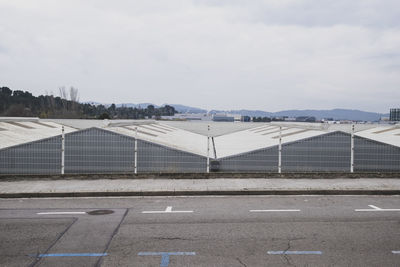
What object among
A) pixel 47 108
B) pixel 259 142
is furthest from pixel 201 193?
pixel 47 108

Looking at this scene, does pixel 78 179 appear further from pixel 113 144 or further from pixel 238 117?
pixel 238 117

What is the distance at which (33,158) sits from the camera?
43.9 feet

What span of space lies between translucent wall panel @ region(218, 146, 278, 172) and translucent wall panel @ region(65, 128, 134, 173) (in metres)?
4.00

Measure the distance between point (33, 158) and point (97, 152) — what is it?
2.31m

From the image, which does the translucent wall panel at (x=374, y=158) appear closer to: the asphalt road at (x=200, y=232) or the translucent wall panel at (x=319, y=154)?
the translucent wall panel at (x=319, y=154)

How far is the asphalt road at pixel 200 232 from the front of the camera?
5676 mm

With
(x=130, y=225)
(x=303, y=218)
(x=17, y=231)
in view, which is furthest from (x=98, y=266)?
(x=303, y=218)

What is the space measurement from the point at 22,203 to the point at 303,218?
7.27 metres

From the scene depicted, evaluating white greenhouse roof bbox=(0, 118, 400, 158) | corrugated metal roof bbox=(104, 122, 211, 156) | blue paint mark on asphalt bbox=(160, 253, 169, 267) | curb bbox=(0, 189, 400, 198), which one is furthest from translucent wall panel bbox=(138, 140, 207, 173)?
blue paint mark on asphalt bbox=(160, 253, 169, 267)

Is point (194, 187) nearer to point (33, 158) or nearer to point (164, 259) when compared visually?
point (164, 259)

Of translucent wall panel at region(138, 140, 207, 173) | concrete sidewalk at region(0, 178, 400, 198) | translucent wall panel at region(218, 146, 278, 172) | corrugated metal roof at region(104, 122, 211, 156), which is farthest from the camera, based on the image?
corrugated metal roof at region(104, 122, 211, 156)

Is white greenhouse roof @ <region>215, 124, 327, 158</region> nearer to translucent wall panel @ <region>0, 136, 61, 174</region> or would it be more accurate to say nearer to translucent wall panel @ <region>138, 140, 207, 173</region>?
translucent wall panel @ <region>138, 140, 207, 173</region>

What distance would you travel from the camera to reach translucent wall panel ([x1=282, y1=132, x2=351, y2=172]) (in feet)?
47.2

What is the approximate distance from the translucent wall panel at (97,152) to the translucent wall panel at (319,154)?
6.30 meters
